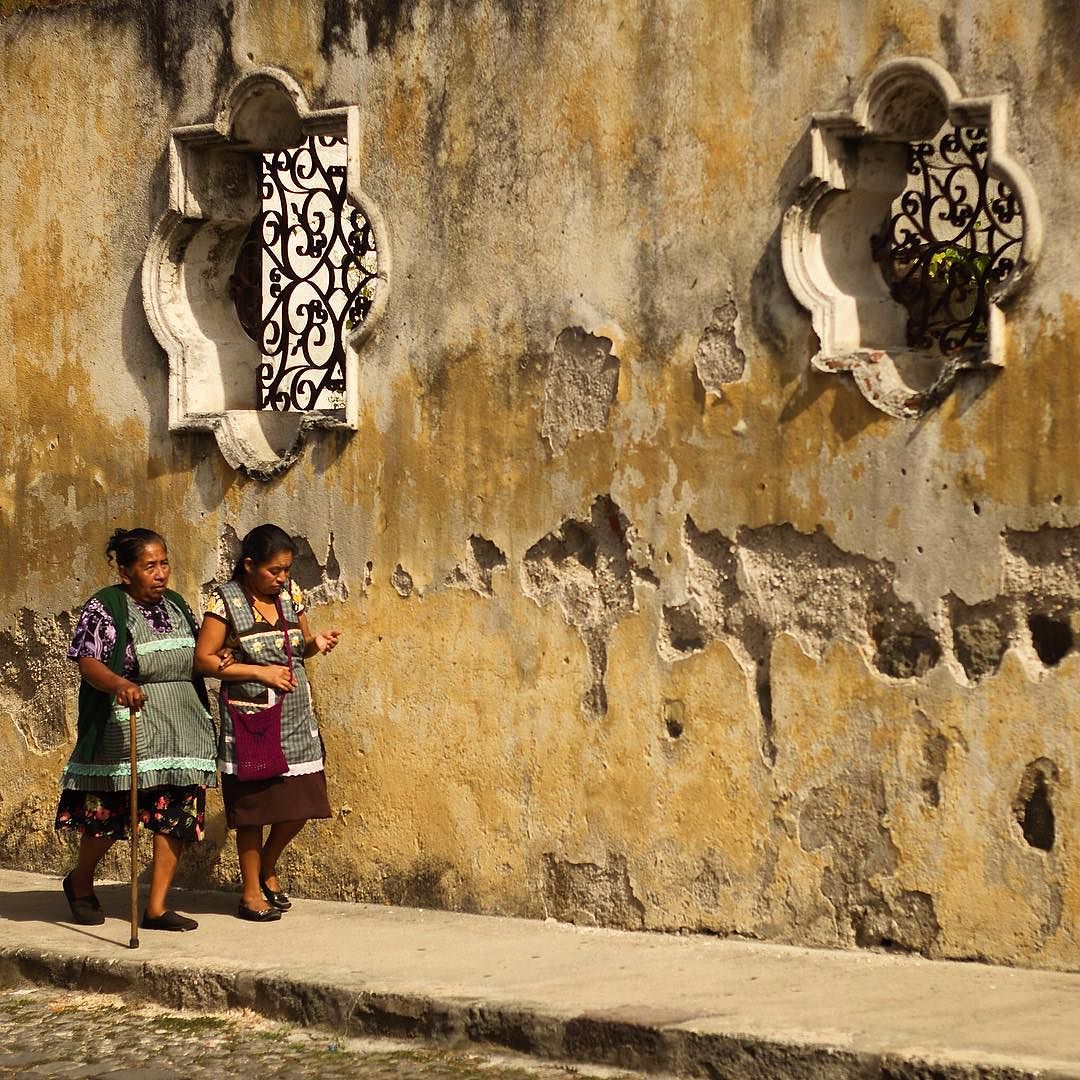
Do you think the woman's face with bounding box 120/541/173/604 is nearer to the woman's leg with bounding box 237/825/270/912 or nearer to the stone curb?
the woman's leg with bounding box 237/825/270/912

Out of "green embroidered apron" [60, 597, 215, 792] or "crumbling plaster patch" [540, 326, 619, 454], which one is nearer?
"crumbling plaster patch" [540, 326, 619, 454]

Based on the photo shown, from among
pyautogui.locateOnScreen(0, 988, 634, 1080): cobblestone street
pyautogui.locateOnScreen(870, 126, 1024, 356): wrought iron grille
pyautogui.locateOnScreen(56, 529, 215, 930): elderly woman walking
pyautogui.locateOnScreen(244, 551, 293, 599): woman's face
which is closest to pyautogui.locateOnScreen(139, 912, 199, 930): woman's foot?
pyautogui.locateOnScreen(56, 529, 215, 930): elderly woman walking

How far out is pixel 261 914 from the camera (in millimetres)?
7461

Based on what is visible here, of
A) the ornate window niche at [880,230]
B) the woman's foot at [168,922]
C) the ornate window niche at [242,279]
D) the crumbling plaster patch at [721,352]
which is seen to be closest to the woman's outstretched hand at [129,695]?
the woman's foot at [168,922]

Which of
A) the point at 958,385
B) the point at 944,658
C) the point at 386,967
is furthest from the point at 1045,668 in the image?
the point at 386,967

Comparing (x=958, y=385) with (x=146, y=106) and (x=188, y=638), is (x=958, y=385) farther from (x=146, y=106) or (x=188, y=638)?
(x=146, y=106)

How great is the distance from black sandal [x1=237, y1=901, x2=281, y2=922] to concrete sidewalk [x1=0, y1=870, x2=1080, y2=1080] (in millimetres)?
40

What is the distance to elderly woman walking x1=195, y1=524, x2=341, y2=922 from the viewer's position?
7.26 meters

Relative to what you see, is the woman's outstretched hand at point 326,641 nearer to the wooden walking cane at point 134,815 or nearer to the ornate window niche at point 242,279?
the wooden walking cane at point 134,815

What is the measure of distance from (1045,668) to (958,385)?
3.05 ft

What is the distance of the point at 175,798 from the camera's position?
737cm

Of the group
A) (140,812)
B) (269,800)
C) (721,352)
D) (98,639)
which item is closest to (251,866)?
(269,800)

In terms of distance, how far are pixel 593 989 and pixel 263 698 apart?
183 cm

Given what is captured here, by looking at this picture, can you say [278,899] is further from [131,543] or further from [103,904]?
[131,543]
